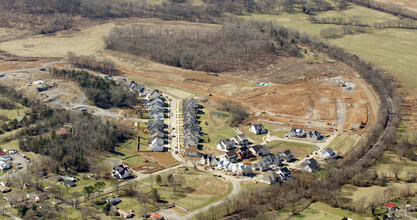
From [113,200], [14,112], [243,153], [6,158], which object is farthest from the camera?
[14,112]

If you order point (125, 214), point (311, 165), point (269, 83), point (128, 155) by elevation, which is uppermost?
point (269, 83)

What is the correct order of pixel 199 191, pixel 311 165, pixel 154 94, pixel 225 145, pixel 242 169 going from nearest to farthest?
pixel 199 191
pixel 242 169
pixel 311 165
pixel 225 145
pixel 154 94

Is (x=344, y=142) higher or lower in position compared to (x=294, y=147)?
higher

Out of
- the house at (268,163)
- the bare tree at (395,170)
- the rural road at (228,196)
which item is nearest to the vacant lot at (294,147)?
the house at (268,163)

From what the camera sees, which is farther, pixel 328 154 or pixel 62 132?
pixel 62 132

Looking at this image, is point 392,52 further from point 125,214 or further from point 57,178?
point 125,214

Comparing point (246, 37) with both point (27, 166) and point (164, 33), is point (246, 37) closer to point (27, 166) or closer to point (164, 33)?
point (164, 33)

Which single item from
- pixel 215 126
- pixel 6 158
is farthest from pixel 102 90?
pixel 6 158
